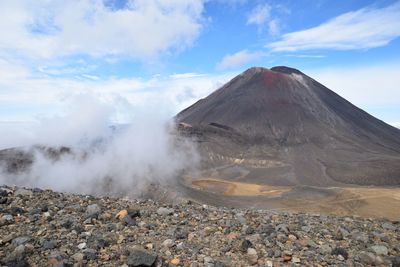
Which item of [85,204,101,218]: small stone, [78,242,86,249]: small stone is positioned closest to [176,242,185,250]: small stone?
[78,242,86,249]: small stone

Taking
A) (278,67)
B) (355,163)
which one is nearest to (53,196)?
(355,163)

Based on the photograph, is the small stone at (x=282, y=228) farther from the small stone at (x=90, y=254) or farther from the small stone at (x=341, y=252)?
the small stone at (x=90, y=254)

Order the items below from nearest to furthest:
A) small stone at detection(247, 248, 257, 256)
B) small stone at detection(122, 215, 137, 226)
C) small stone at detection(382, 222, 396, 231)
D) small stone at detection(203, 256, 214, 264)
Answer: small stone at detection(203, 256, 214, 264) < small stone at detection(247, 248, 257, 256) < small stone at detection(122, 215, 137, 226) < small stone at detection(382, 222, 396, 231)

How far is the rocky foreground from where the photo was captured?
19.7 feet

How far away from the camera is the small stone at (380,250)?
7.14 m

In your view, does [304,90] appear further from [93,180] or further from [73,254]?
[73,254]

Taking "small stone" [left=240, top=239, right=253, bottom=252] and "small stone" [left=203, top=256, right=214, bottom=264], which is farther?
"small stone" [left=240, top=239, right=253, bottom=252]

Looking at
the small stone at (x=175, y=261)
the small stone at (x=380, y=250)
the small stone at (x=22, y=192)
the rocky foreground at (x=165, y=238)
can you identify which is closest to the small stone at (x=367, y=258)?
the rocky foreground at (x=165, y=238)

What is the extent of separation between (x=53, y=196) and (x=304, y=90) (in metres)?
101

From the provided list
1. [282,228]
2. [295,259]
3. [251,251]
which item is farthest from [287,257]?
[282,228]

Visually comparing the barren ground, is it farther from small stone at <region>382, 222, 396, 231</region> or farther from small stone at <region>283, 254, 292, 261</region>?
small stone at <region>283, 254, 292, 261</region>

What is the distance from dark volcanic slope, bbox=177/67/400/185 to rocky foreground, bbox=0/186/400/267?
166ft

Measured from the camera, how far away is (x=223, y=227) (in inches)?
308

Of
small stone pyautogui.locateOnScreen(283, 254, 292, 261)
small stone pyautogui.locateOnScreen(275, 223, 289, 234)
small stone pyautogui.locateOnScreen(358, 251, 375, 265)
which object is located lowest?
small stone pyautogui.locateOnScreen(358, 251, 375, 265)
